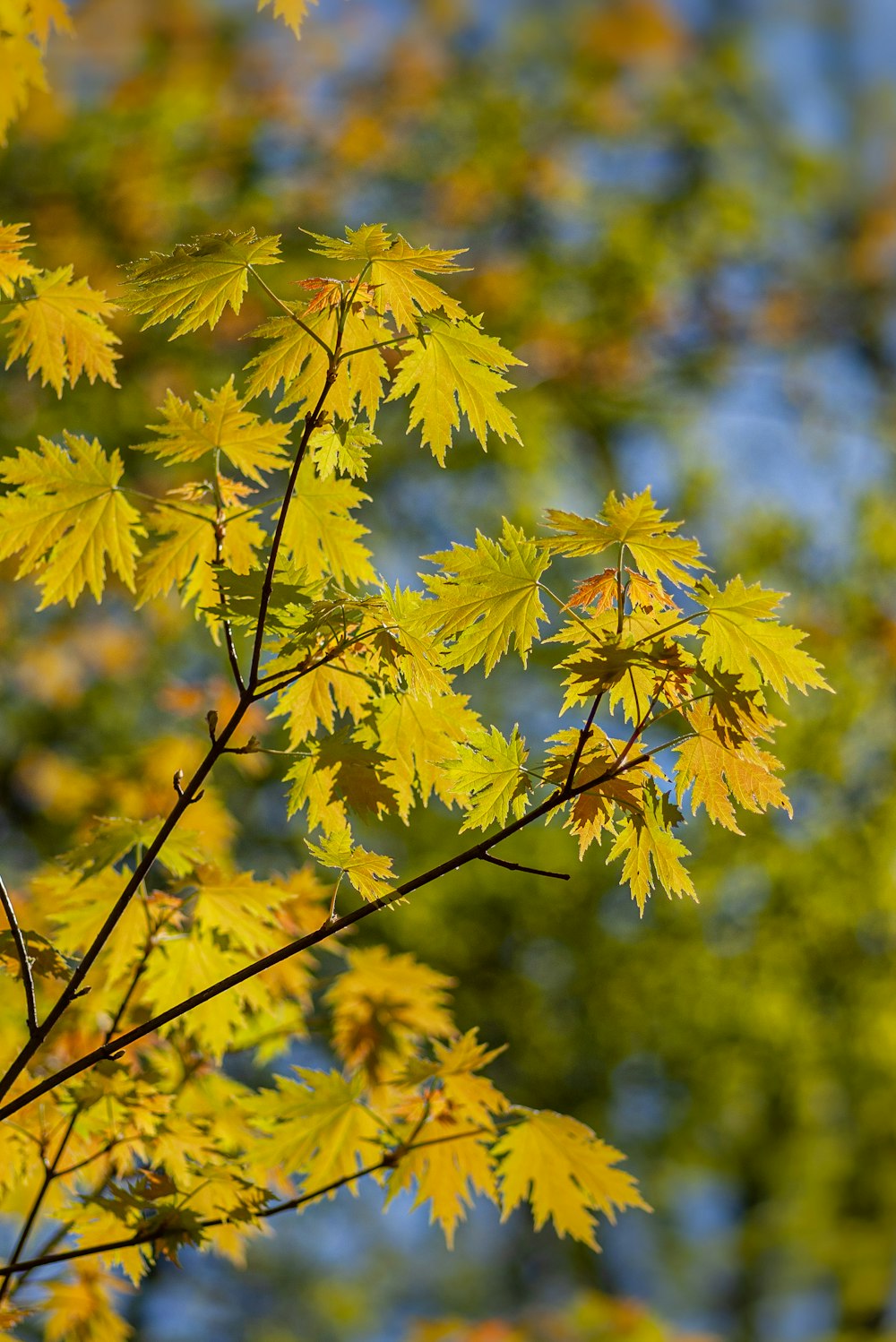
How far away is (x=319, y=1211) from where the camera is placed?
8.96 meters

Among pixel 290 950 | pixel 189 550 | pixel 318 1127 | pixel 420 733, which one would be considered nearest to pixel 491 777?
pixel 420 733

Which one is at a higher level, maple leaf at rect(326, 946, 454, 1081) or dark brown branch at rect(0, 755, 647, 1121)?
maple leaf at rect(326, 946, 454, 1081)

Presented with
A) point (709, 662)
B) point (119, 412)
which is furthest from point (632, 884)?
point (119, 412)

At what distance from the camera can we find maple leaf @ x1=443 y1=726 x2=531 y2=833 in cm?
156

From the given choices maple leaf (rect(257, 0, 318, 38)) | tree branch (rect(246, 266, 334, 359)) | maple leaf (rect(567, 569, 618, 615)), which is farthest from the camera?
maple leaf (rect(257, 0, 318, 38))

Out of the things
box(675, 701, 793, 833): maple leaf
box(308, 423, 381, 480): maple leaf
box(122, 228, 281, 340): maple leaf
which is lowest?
box(675, 701, 793, 833): maple leaf

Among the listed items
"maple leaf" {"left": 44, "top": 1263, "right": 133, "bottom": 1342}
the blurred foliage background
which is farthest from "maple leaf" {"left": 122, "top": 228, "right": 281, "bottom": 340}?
the blurred foliage background

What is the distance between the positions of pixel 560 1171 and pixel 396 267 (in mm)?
1606

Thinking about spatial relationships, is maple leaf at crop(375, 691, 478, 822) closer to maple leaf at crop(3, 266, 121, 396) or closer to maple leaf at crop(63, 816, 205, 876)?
maple leaf at crop(63, 816, 205, 876)

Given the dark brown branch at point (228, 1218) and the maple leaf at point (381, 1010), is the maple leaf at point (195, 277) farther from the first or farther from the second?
the maple leaf at point (381, 1010)

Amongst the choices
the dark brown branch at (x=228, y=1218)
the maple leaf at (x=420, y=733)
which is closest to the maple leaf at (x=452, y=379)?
the maple leaf at (x=420, y=733)

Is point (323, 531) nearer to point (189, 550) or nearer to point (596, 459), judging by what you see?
point (189, 550)

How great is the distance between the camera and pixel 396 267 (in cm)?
157

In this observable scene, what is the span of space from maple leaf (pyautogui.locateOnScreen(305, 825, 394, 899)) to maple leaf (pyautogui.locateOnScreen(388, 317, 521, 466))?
0.59 meters
